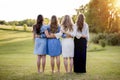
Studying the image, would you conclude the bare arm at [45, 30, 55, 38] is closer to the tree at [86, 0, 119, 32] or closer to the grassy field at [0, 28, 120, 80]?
the grassy field at [0, 28, 120, 80]

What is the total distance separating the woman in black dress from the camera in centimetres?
726

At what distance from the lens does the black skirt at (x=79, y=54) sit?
23.9 feet

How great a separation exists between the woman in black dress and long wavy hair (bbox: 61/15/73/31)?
4.5 inches

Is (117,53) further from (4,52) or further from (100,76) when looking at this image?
(100,76)

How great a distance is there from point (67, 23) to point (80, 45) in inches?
17.4

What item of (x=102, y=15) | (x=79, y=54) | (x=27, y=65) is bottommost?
(x=27, y=65)

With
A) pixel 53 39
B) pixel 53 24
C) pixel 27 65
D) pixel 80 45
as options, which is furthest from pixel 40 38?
pixel 27 65

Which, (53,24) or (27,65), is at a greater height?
(53,24)

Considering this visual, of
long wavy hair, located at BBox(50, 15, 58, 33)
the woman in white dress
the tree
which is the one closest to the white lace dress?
the woman in white dress

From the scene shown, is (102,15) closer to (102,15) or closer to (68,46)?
(102,15)

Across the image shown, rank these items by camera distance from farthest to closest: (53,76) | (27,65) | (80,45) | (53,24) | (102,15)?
(102,15) < (27,65) < (80,45) < (53,24) < (53,76)

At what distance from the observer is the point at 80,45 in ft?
23.9

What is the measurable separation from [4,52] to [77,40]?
2.60 m

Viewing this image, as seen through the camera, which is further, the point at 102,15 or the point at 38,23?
the point at 102,15
